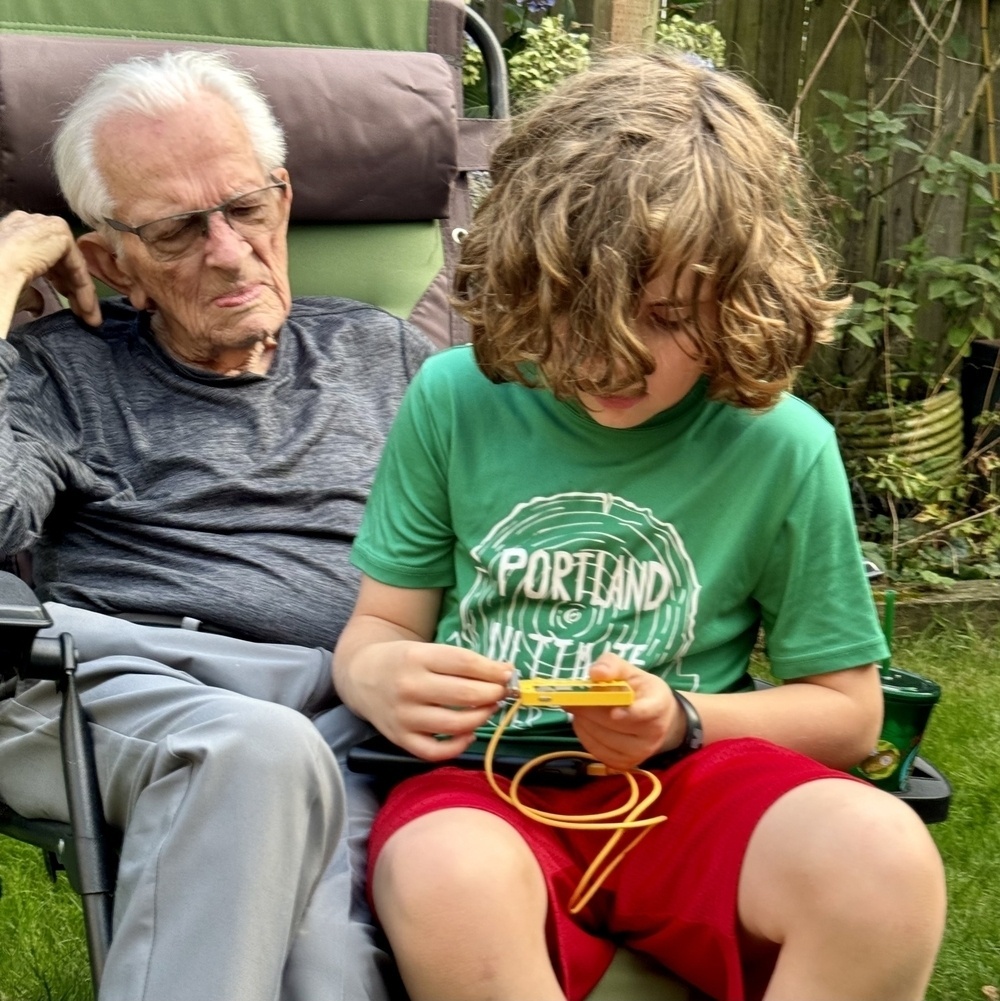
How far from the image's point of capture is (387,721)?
5.45 ft

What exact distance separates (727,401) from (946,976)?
4.29ft

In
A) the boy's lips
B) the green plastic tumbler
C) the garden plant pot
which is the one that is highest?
the boy's lips

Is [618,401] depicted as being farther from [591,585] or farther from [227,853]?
[227,853]

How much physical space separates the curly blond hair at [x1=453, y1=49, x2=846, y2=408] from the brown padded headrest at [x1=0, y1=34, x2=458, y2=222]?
1.00 m

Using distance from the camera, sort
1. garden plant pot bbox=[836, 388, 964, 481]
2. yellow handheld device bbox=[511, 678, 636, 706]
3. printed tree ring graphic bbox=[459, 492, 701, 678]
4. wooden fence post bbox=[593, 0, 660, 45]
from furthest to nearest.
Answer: garden plant pot bbox=[836, 388, 964, 481] → wooden fence post bbox=[593, 0, 660, 45] → printed tree ring graphic bbox=[459, 492, 701, 678] → yellow handheld device bbox=[511, 678, 636, 706]

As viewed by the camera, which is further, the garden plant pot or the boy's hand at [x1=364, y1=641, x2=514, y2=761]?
the garden plant pot

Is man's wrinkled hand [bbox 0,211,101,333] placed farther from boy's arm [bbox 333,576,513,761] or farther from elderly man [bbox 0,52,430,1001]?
boy's arm [bbox 333,576,513,761]

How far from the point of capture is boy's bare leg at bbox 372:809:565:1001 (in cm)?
141

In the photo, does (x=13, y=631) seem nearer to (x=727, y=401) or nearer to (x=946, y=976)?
(x=727, y=401)

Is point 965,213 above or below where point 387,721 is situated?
below

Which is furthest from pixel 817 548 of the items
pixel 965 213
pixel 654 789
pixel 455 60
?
pixel 965 213

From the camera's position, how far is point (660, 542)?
171 cm

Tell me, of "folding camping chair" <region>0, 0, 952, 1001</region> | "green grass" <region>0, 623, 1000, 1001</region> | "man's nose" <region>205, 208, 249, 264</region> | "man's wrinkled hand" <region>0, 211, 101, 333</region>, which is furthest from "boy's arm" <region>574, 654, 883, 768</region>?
"folding camping chair" <region>0, 0, 952, 1001</region>

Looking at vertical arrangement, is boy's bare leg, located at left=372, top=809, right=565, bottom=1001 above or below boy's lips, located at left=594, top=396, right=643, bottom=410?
below
